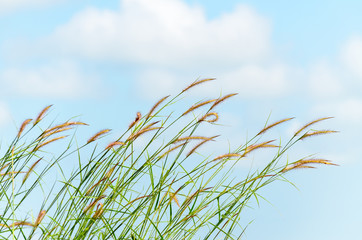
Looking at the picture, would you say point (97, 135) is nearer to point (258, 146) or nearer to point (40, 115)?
point (40, 115)

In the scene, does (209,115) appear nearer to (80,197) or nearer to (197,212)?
(197,212)

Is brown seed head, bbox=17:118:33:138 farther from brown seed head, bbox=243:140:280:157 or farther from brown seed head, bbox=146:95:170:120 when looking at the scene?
brown seed head, bbox=243:140:280:157

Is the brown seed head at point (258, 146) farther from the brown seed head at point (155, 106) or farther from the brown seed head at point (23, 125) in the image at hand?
the brown seed head at point (23, 125)

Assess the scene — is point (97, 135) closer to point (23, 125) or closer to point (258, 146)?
point (23, 125)

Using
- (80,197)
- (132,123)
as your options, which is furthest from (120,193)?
(132,123)

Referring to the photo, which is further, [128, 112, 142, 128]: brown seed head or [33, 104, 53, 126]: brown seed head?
[33, 104, 53, 126]: brown seed head

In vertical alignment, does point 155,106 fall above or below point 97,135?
above

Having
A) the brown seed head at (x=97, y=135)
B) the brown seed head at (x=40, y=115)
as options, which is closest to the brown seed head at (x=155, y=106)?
the brown seed head at (x=97, y=135)

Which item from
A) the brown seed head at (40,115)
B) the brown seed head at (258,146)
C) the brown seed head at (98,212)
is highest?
the brown seed head at (258,146)

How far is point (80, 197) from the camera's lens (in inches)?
107

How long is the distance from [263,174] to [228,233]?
Result: 33 centimetres

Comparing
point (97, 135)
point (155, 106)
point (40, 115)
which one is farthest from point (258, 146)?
point (40, 115)

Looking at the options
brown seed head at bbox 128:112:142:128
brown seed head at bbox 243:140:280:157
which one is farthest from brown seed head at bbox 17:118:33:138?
brown seed head at bbox 243:140:280:157

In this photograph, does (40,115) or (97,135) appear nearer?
(97,135)
